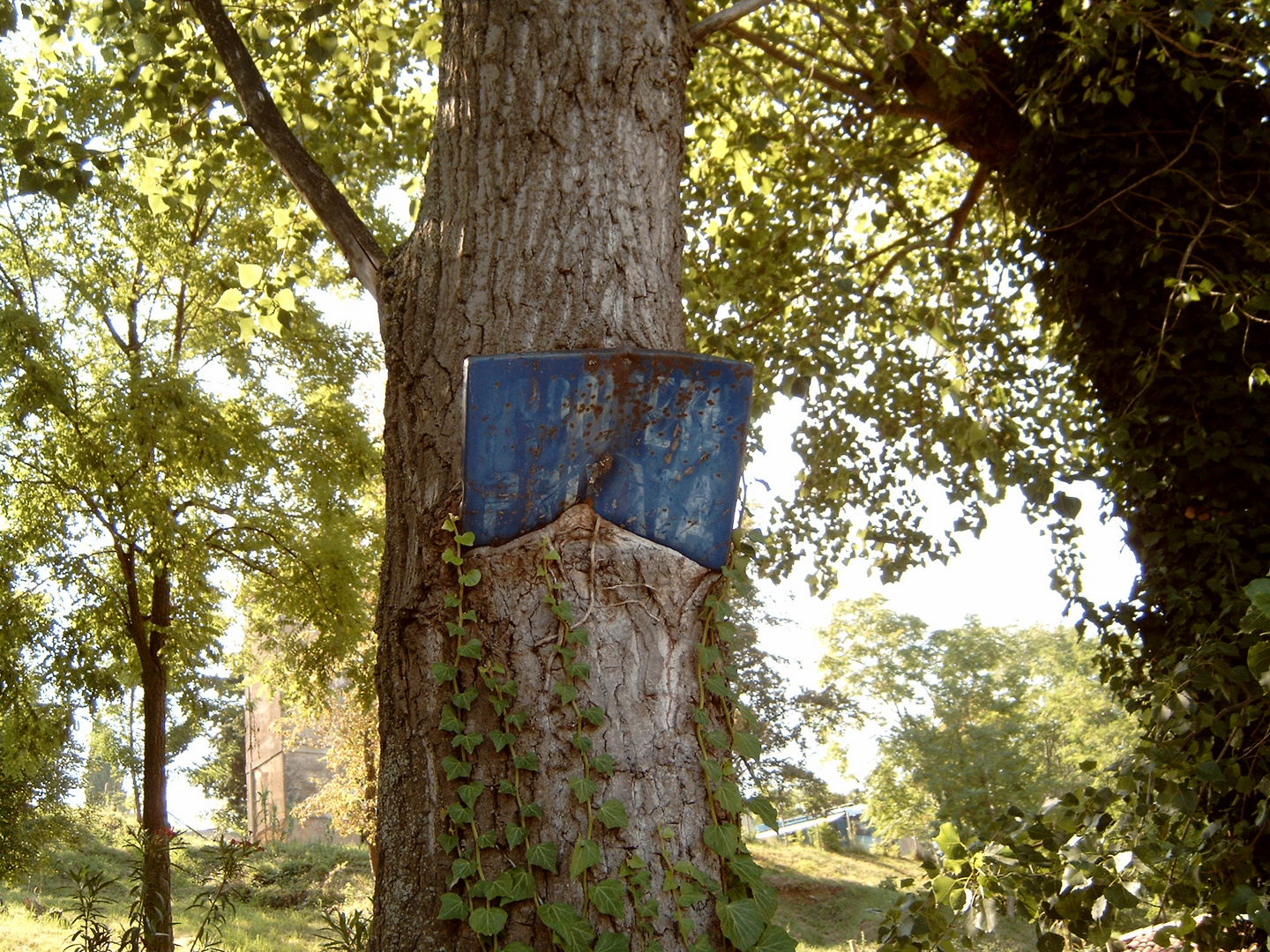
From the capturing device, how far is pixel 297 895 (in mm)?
13141

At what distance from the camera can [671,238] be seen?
226 centimetres

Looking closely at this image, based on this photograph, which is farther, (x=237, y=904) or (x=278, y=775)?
(x=278, y=775)

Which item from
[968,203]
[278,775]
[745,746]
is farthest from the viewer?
[278,775]

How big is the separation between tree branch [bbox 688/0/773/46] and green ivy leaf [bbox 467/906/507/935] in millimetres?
2212

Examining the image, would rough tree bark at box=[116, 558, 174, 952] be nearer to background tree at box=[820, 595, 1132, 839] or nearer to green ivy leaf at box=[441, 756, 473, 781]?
green ivy leaf at box=[441, 756, 473, 781]

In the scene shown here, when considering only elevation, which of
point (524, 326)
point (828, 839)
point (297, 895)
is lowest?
point (828, 839)

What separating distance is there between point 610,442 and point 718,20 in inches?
61.7

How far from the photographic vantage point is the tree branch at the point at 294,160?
8.41 ft

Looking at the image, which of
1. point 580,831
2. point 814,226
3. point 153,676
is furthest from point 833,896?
point 580,831

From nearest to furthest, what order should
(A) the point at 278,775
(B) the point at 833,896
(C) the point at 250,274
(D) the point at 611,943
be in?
(D) the point at 611,943 → (C) the point at 250,274 → (B) the point at 833,896 → (A) the point at 278,775

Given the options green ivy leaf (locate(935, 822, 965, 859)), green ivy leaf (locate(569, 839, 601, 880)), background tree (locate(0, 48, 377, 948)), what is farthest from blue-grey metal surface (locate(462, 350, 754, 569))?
background tree (locate(0, 48, 377, 948))

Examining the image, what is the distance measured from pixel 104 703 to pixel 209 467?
2.61 metres

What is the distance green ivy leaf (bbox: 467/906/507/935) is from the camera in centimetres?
162

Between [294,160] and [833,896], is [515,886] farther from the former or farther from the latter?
[833,896]
